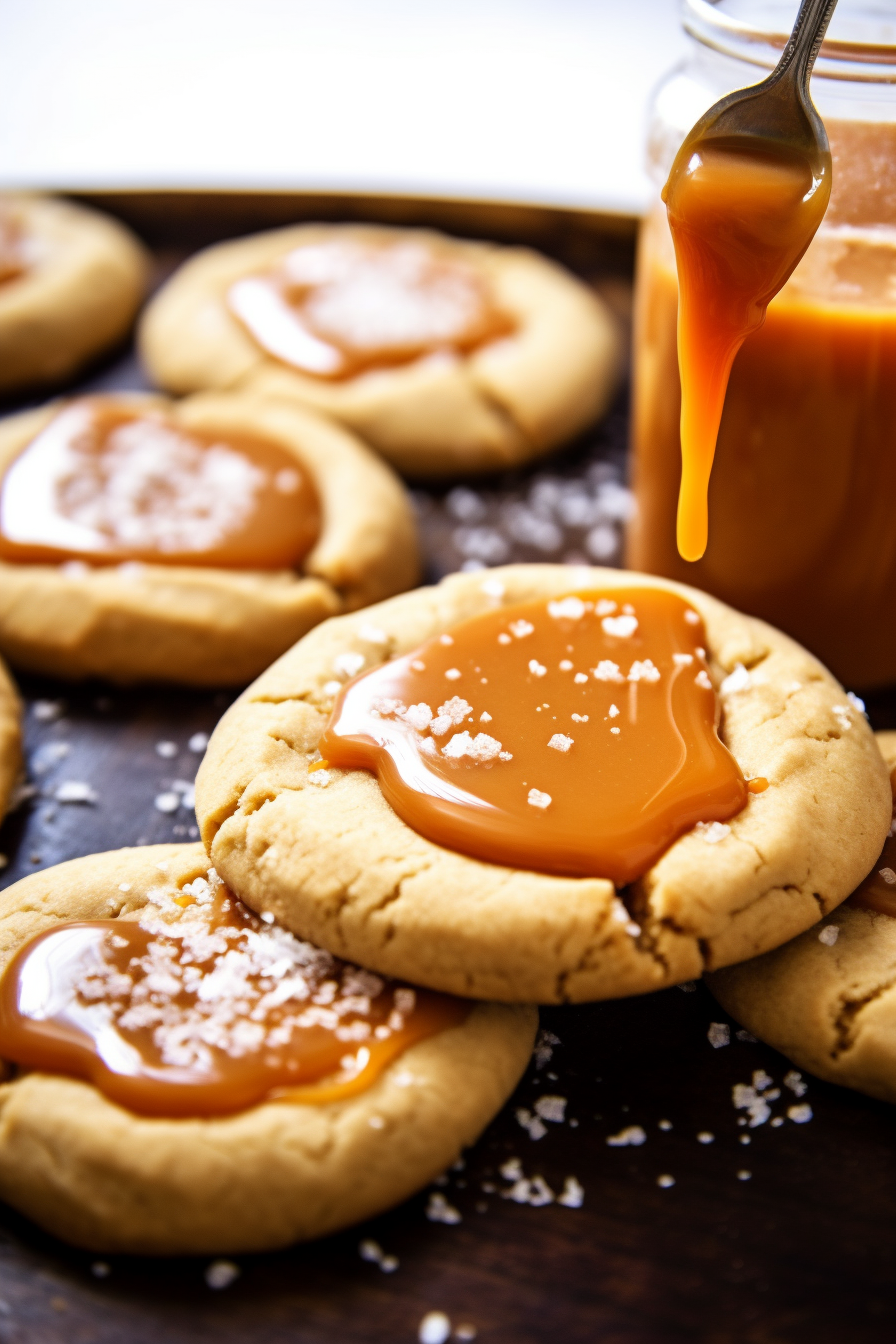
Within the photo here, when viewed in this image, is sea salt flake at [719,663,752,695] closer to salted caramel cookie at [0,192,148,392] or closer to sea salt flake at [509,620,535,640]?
sea salt flake at [509,620,535,640]

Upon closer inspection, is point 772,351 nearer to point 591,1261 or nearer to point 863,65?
point 863,65

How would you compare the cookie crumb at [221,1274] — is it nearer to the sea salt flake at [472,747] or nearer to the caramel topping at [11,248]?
the sea salt flake at [472,747]

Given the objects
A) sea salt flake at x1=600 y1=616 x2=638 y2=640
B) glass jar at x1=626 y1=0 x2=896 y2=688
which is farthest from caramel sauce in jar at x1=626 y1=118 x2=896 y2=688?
sea salt flake at x1=600 y1=616 x2=638 y2=640

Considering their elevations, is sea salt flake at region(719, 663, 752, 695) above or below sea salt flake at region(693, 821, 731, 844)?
above

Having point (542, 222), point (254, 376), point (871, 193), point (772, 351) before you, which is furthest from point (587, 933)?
point (542, 222)

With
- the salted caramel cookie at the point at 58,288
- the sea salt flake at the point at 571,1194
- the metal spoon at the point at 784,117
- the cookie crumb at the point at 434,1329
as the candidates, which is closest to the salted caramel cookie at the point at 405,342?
the salted caramel cookie at the point at 58,288

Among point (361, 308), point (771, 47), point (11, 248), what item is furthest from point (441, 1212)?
point (11, 248)

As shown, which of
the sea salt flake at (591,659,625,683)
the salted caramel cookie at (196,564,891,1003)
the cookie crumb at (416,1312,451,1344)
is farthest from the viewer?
the sea salt flake at (591,659,625,683)
